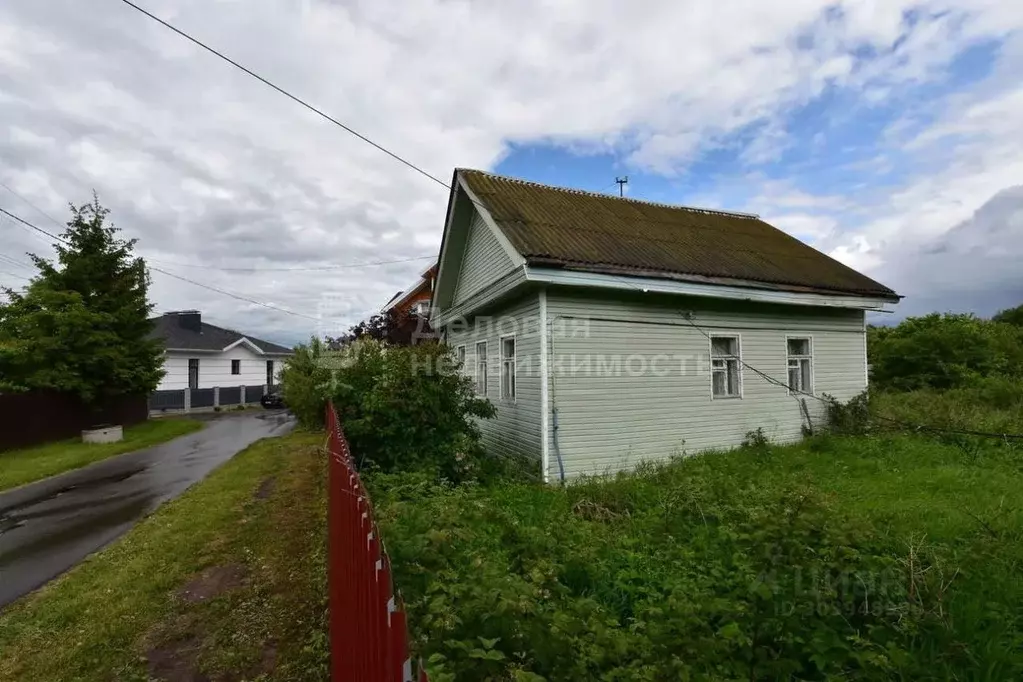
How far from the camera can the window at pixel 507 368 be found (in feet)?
33.8

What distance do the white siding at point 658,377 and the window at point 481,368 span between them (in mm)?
3493

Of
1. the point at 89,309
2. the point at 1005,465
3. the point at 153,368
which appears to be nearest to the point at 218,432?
the point at 153,368

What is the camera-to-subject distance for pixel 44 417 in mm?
16281

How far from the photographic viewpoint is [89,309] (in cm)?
1772

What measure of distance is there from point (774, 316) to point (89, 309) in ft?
66.6

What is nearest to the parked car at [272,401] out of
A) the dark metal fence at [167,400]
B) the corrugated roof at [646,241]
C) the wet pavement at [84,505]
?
the dark metal fence at [167,400]

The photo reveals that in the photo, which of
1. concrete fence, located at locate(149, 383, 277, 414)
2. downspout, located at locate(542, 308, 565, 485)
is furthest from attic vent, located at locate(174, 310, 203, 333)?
downspout, located at locate(542, 308, 565, 485)

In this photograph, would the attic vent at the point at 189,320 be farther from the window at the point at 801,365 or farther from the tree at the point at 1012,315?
the tree at the point at 1012,315

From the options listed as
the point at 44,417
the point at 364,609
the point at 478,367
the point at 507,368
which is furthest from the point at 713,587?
the point at 44,417

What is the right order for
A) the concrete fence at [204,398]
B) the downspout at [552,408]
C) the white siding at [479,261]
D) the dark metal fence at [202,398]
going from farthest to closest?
the dark metal fence at [202,398], the concrete fence at [204,398], the white siding at [479,261], the downspout at [552,408]

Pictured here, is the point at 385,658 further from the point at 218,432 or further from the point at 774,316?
the point at 218,432

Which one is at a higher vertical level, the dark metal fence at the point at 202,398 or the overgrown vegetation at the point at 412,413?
the overgrown vegetation at the point at 412,413

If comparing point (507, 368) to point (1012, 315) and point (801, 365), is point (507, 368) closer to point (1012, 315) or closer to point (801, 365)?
point (801, 365)

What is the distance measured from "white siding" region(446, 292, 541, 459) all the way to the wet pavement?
5718 millimetres
